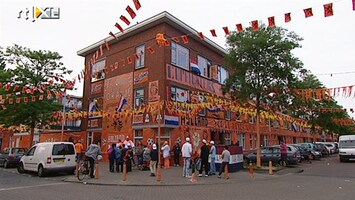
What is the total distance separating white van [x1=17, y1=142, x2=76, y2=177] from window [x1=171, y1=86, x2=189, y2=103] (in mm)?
8319

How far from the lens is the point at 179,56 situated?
896 inches

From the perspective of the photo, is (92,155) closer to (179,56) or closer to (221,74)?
(179,56)

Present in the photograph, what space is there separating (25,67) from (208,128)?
51.1ft

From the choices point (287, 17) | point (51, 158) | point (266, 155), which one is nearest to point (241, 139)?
point (266, 155)

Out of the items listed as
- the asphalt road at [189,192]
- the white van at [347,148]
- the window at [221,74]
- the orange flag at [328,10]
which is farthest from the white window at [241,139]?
the orange flag at [328,10]

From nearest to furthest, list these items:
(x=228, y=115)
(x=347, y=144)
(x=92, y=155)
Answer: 1. (x=92, y=155)
2. (x=347, y=144)
3. (x=228, y=115)

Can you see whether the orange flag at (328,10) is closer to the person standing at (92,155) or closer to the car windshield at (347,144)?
the person standing at (92,155)

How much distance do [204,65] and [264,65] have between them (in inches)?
328

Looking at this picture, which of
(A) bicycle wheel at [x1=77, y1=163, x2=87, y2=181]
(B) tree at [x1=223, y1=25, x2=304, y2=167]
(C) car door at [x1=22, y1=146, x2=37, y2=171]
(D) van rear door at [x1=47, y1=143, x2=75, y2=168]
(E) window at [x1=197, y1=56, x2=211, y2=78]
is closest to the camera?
(A) bicycle wheel at [x1=77, y1=163, x2=87, y2=181]

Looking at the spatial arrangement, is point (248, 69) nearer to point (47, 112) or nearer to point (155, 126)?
point (155, 126)

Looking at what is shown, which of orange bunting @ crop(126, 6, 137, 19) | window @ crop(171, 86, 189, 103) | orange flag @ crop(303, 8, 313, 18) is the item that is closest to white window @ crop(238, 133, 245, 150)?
window @ crop(171, 86, 189, 103)

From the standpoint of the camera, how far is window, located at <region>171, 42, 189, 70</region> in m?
22.0

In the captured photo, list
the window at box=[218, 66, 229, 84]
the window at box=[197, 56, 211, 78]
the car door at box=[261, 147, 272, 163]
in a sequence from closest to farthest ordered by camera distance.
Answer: the car door at box=[261, 147, 272, 163] → the window at box=[197, 56, 211, 78] → the window at box=[218, 66, 229, 84]

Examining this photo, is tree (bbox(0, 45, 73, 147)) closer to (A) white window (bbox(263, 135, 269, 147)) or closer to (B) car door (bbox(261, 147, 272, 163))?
(B) car door (bbox(261, 147, 272, 163))
